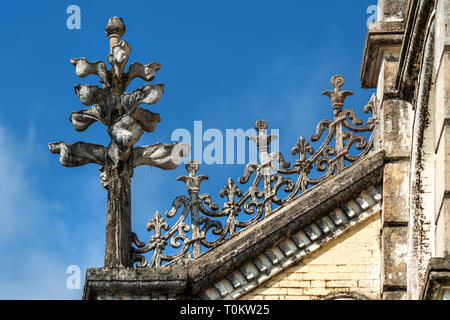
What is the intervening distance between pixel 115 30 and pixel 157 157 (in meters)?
1.80

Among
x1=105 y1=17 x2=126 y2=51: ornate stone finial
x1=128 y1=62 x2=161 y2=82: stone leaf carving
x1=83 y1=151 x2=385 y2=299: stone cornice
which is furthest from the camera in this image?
x1=105 y1=17 x2=126 y2=51: ornate stone finial

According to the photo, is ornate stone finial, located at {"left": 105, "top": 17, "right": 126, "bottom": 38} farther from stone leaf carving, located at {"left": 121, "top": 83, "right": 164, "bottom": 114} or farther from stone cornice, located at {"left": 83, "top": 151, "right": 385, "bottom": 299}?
stone cornice, located at {"left": 83, "top": 151, "right": 385, "bottom": 299}

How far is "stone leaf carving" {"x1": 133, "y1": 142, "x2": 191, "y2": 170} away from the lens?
2052 centimetres

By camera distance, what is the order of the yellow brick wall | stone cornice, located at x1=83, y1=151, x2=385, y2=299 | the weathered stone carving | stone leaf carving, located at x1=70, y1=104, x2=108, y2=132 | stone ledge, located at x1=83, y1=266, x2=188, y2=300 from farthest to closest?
stone leaf carving, located at x1=70, y1=104, x2=108, y2=132 → the weathered stone carving → the yellow brick wall → stone cornice, located at x1=83, y1=151, x2=385, y2=299 → stone ledge, located at x1=83, y1=266, x2=188, y2=300

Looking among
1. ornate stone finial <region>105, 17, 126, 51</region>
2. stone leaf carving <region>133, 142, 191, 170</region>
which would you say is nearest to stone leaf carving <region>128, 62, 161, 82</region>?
ornate stone finial <region>105, 17, 126, 51</region>

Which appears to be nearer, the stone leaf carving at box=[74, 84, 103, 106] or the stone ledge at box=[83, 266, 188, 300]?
the stone ledge at box=[83, 266, 188, 300]

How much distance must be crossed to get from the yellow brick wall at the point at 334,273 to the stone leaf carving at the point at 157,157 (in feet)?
6.33

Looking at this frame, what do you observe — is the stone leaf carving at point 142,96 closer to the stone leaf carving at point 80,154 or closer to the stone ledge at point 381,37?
the stone leaf carving at point 80,154

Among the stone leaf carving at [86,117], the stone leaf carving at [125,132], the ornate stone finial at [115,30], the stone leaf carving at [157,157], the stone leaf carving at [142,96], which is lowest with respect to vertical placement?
the stone leaf carving at [157,157]

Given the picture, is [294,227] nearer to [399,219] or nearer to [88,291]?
[399,219]

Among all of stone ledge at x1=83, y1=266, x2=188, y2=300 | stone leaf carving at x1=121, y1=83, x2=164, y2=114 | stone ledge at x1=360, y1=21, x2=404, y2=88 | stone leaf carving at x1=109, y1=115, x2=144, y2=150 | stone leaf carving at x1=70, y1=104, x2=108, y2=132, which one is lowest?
stone ledge at x1=83, y1=266, x2=188, y2=300

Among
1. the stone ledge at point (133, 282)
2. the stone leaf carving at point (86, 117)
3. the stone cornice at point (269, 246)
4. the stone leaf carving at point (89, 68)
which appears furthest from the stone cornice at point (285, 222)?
the stone leaf carving at point (89, 68)

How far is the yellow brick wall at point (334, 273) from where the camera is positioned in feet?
65.6
